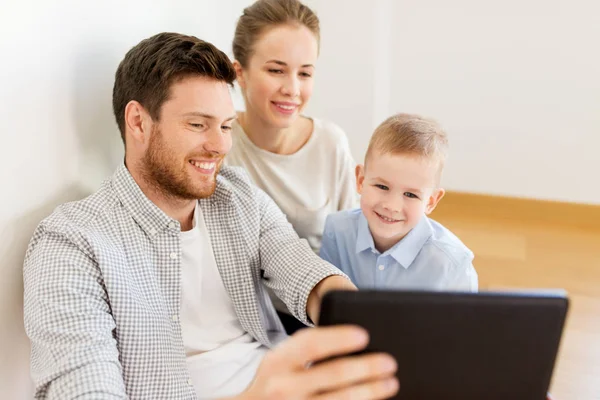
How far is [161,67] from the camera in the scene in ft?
3.78

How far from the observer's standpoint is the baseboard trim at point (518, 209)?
271cm

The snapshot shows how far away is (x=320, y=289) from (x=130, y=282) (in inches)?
15.2

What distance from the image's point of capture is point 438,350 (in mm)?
660

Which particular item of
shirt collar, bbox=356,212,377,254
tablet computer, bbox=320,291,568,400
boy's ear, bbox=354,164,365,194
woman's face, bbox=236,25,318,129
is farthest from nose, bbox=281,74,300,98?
tablet computer, bbox=320,291,568,400

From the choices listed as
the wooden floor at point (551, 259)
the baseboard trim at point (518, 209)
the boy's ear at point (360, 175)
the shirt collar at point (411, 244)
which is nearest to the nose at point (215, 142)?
the boy's ear at point (360, 175)

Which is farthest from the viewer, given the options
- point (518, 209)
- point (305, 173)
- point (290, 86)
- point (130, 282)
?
point (518, 209)

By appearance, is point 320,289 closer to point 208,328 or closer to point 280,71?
point 208,328

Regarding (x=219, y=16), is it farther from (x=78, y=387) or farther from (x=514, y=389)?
(x=514, y=389)

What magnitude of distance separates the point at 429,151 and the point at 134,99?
69cm

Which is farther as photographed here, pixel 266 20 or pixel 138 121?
pixel 266 20

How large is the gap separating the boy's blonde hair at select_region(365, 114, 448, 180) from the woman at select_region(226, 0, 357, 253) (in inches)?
11.9

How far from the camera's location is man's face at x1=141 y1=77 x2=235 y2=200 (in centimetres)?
117

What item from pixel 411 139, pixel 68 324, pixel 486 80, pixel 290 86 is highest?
pixel 486 80

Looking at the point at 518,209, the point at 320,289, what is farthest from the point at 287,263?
the point at 518,209
